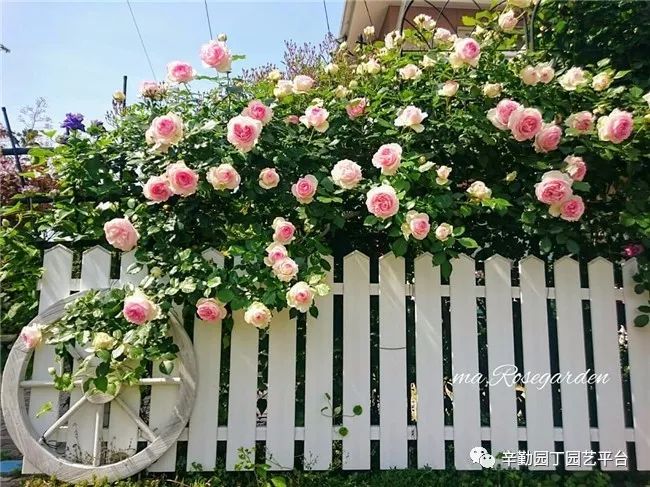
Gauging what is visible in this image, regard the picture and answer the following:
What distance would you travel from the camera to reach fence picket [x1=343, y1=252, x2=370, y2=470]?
1894 mm

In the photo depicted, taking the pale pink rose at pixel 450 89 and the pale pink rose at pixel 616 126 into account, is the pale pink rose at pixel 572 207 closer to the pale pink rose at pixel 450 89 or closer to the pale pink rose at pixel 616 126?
the pale pink rose at pixel 616 126

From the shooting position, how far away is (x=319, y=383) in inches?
75.7

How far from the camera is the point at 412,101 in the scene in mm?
2035

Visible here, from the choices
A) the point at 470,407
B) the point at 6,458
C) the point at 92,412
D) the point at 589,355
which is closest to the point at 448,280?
the point at 470,407

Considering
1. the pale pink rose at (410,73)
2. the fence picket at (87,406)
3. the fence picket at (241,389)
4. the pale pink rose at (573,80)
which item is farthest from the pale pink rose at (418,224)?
the fence picket at (87,406)

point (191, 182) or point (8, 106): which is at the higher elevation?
point (8, 106)

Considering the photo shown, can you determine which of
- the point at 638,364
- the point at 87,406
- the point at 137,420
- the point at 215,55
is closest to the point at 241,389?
Answer: the point at 137,420

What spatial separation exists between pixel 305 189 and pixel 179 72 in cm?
75

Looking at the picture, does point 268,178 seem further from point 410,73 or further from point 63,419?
point 63,419

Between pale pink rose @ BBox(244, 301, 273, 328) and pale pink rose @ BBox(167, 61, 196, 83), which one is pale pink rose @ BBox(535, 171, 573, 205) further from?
pale pink rose @ BBox(167, 61, 196, 83)

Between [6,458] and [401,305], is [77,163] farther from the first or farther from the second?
[401,305]

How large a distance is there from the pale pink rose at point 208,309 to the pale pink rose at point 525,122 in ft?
4.72

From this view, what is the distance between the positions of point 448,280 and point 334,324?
577 mm

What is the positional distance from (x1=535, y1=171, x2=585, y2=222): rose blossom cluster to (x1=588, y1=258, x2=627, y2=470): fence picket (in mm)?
378
